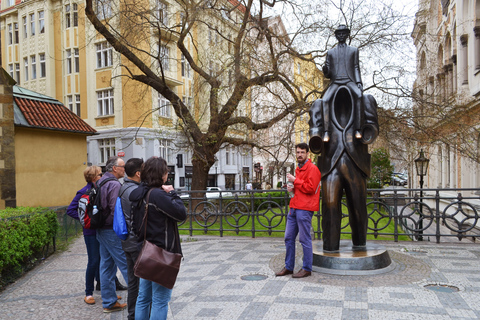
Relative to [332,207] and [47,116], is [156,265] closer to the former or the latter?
[332,207]

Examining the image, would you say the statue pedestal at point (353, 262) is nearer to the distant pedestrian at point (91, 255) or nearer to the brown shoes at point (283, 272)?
the brown shoes at point (283, 272)

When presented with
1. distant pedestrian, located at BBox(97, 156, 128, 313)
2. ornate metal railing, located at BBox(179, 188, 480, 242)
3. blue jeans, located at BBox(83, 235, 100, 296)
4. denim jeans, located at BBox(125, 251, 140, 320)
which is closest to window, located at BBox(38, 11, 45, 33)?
ornate metal railing, located at BBox(179, 188, 480, 242)

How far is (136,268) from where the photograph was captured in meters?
3.51

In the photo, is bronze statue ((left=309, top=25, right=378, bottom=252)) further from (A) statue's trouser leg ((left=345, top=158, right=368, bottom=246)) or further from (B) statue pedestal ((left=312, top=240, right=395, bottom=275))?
(B) statue pedestal ((left=312, top=240, right=395, bottom=275))

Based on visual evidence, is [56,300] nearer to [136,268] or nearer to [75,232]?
[136,268]

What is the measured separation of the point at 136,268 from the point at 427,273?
4760 millimetres

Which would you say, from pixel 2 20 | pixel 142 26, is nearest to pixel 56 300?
pixel 142 26

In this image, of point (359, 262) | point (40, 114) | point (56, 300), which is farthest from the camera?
point (40, 114)

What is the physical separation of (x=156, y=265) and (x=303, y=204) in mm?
2968

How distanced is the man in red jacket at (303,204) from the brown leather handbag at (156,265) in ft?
8.95

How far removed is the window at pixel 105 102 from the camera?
31.3m

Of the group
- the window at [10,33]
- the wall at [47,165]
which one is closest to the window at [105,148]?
the wall at [47,165]

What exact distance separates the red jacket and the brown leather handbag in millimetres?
2787

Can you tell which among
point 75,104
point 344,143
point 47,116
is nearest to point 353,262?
point 344,143
